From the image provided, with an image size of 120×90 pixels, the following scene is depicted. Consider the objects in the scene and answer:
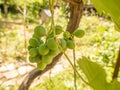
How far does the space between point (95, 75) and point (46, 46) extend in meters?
0.16

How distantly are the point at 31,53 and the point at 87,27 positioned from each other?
5.47m

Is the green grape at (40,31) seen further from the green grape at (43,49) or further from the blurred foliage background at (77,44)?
the blurred foliage background at (77,44)

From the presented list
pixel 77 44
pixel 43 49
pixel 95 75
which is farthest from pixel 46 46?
pixel 77 44

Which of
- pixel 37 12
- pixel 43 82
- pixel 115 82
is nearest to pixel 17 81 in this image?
pixel 43 82

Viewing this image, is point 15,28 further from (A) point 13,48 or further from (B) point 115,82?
(B) point 115,82

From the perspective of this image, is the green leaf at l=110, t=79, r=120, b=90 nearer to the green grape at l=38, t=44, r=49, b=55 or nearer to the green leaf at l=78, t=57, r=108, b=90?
the green leaf at l=78, t=57, r=108, b=90

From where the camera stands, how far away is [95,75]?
519 millimetres

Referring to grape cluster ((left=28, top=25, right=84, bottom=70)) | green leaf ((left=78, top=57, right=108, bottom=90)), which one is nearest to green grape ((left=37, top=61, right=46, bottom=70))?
grape cluster ((left=28, top=25, right=84, bottom=70))

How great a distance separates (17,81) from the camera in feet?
11.3

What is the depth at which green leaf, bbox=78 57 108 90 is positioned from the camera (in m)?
0.51

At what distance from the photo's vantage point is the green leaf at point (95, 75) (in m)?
0.51

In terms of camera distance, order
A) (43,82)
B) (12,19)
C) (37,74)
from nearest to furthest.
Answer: (37,74) < (43,82) < (12,19)

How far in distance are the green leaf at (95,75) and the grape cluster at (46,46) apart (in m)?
0.09

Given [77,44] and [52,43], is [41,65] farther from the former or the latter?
[77,44]
